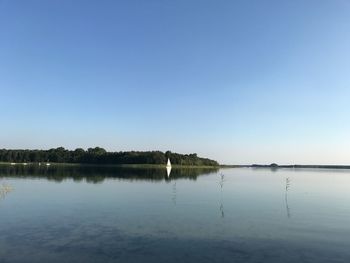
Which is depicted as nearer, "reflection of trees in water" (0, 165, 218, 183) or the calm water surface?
the calm water surface

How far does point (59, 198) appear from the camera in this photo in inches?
1800

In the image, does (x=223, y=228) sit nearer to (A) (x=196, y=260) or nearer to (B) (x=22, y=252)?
(A) (x=196, y=260)

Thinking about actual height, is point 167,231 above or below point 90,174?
below

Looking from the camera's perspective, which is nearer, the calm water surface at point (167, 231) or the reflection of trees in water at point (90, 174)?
the calm water surface at point (167, 231)

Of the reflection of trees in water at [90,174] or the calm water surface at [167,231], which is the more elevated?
the reflection of trees in water at [90,174]

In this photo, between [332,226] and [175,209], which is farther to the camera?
[175,209]

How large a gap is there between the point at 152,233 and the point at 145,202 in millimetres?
18187

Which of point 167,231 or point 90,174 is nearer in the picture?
point 167,231

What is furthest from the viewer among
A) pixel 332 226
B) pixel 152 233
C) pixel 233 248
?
pixel 332 226

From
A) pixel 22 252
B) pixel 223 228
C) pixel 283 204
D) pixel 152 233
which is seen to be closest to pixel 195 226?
pixel 223 228

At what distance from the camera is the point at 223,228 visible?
95.7ft

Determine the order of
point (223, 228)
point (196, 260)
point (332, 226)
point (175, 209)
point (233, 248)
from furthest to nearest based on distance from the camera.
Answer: point (175, 209) → point (332, 226) → point (223, 228) → point (233, 248) → point (196, 260)

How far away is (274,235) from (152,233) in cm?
767

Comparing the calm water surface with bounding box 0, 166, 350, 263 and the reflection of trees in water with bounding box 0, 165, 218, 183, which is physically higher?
the reflection of trees in water with bounding box 0, 165, 218, 183
